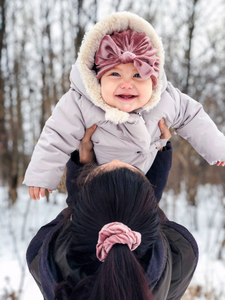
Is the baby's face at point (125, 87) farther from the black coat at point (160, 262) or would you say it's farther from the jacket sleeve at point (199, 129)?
the black coat at point (160, 262)

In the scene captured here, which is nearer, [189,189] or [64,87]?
[64,87]

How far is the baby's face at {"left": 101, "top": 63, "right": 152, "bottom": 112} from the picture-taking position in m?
1.34

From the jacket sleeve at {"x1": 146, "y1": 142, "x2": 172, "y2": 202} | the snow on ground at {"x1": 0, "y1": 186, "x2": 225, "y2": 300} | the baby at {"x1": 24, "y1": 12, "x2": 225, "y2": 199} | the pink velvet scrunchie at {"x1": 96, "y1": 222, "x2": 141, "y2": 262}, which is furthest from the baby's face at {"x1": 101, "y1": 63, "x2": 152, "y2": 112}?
the snow on ground at {"x1": 0, "y1": 186, "x2": 225, "y2": 300}

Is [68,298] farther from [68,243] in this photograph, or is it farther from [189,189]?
[189,189]

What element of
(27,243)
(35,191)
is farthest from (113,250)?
(27,243)

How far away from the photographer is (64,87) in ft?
17.4

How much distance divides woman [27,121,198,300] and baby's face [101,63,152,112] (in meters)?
0.39

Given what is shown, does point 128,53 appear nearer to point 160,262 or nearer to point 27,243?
point 160,262

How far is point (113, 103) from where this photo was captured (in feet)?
4.52

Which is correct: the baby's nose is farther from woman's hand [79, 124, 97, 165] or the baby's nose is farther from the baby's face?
woman's hand [79, 124, 97, 165]

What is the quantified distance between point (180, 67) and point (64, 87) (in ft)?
7.28

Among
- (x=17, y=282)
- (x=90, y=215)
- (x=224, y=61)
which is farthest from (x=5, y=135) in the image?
(x=90, y=215)

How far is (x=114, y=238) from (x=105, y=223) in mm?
87

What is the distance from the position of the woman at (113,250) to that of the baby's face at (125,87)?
39 centimetres
